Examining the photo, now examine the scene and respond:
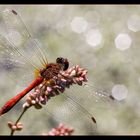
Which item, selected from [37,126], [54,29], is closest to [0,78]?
[37,126]

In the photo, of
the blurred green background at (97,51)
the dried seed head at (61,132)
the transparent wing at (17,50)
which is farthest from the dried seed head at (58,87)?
the blurred green background at (97,51)

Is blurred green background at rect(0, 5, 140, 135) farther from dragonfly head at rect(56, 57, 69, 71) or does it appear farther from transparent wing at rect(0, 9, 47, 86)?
dragonfly head at rect(56, 57, 69, 71)

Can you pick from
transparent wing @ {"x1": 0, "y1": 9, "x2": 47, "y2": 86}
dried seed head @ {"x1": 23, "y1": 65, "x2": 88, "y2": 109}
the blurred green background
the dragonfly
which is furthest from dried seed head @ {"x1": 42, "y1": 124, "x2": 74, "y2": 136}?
the blurred green background

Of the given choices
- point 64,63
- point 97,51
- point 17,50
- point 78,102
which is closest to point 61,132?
point 64,63

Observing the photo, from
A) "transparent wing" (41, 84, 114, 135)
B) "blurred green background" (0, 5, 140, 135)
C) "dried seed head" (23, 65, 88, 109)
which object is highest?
"dried seed head" (23, 65, 88, 109)

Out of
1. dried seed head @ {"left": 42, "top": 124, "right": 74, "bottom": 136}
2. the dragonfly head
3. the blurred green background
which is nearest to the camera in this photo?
dried seed head @ {"left": 42, "top": 124, "right": 74, "bottom": 136}

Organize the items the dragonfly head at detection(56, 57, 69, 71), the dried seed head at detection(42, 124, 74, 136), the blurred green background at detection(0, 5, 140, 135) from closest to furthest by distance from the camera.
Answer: the dried seed head at detection(42, 124, 74, 136) → the dragonfly head at detection(56, 57, 69, 71) → the blurred green background at detection(0, 5, 140, 135)
